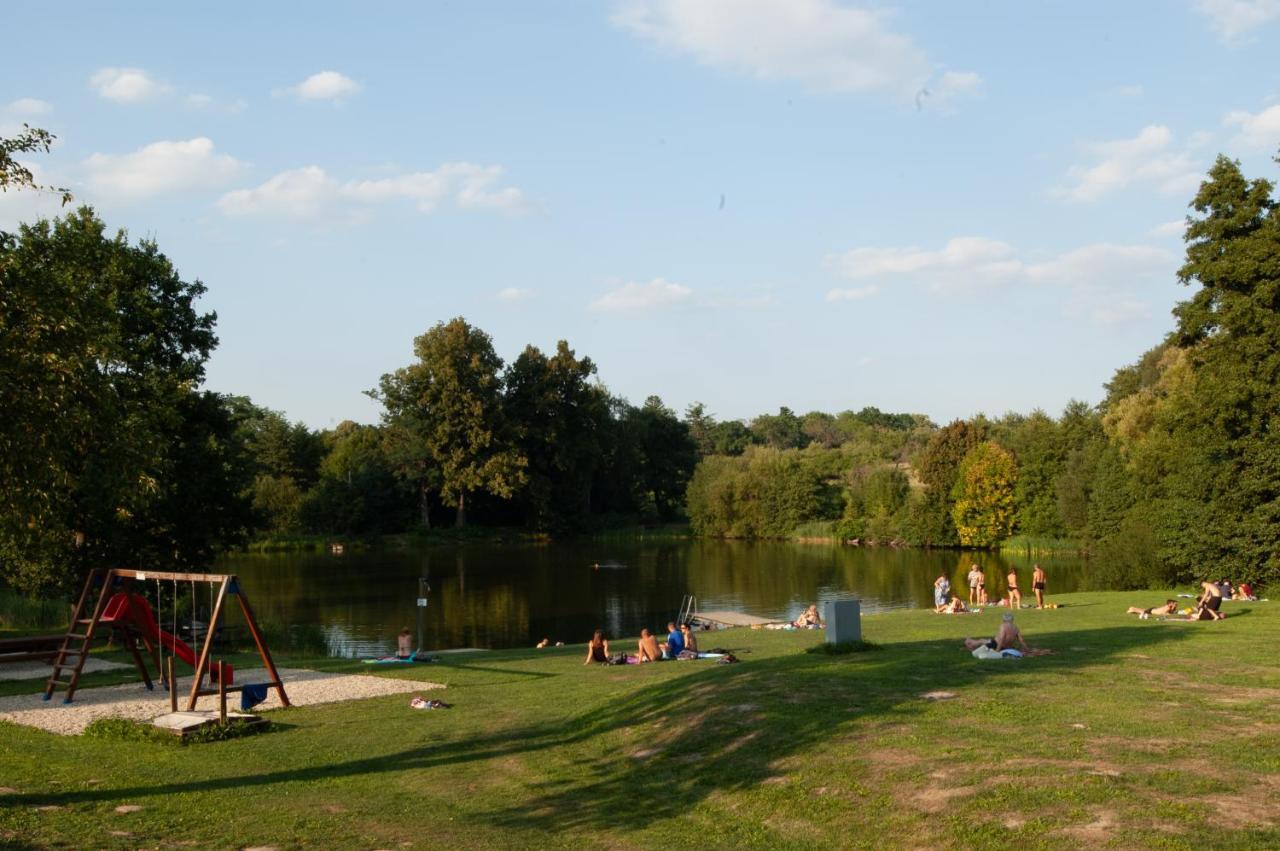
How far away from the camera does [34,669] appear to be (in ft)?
74.3

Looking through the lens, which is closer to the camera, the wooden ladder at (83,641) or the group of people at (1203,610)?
the wooden ladder at (83,641)

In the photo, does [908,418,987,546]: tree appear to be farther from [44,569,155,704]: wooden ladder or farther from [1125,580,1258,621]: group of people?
[44,569,155,704]: wooden ladder

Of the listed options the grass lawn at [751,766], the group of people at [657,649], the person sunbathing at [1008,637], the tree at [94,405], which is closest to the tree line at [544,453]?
the tree at [94,405]

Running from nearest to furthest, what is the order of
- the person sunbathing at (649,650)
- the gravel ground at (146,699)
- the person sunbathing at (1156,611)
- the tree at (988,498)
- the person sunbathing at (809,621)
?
the gravel ground at (146,699) < the person sunbathing at (649,650) < the person sunbathing at (1156,611) < the person sunbathing at (809,621) < the tree at (988,498)

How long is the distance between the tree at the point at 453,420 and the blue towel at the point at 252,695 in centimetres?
7682

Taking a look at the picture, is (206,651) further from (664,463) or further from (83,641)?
(664,463)

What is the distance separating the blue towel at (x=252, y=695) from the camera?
16328mm

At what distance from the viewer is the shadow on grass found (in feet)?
36.6

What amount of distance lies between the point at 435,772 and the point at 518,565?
60.7 m

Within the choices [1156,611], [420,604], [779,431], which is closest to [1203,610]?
[1156,611]

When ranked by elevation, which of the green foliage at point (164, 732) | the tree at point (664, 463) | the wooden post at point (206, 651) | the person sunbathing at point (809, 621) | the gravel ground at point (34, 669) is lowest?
the person sunbathing at point (809, 621)

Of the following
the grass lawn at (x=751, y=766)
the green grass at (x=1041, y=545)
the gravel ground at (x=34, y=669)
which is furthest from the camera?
the green grass at (x=1041, y=545)

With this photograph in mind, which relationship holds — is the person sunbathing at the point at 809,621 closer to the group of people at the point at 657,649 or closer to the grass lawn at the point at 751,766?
the group of people at the point at 657,649

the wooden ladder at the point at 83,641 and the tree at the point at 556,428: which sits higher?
the tree at the point at 556,428
